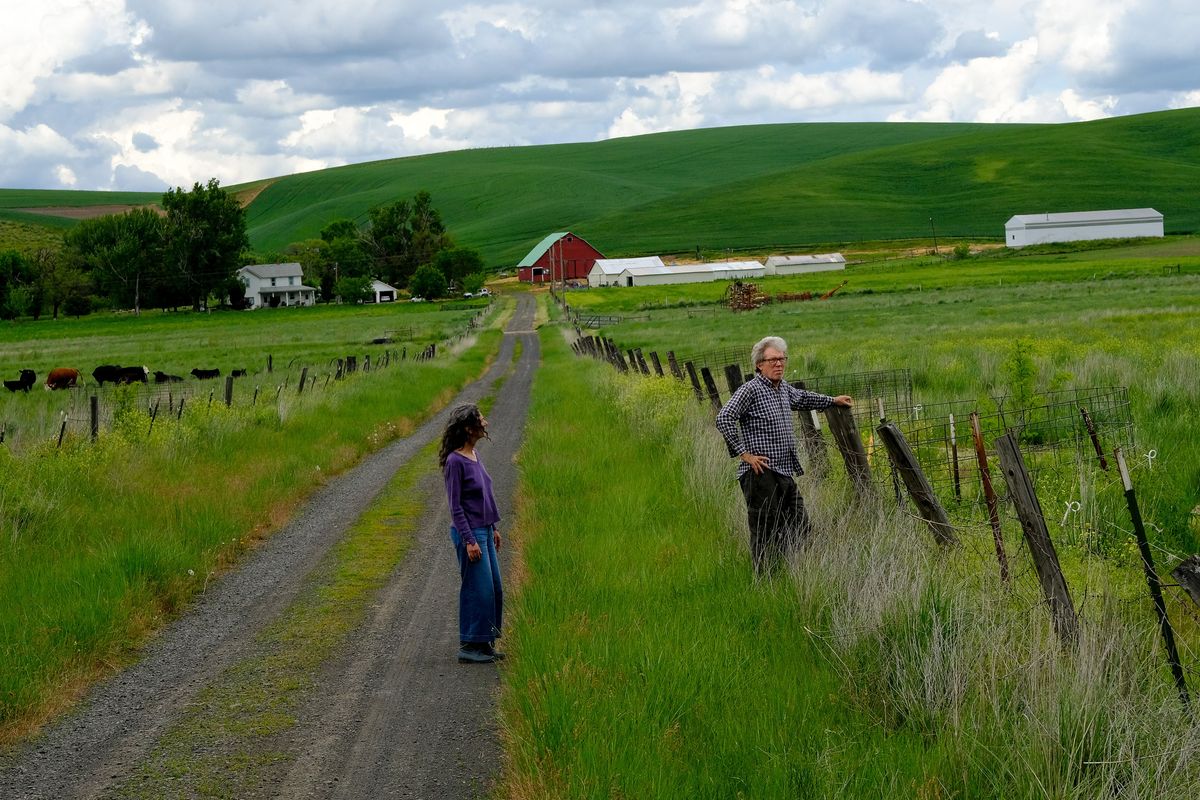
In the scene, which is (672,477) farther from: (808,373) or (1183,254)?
(1183,254)

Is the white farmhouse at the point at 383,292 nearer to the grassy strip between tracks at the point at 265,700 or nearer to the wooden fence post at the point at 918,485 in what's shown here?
the grassy strip between tracks at the point at 265,700

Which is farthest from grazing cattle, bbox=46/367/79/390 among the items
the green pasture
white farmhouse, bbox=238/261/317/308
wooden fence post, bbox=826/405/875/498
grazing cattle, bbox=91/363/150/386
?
white farmhouse, bbox=238/261/317/308

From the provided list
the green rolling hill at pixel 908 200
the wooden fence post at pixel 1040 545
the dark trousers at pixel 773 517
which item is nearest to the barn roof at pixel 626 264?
the green rolling hill at pixel 908 200

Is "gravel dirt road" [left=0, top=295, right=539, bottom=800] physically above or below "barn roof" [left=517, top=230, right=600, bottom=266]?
below

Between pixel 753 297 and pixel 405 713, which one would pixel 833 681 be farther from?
pixel 753 297

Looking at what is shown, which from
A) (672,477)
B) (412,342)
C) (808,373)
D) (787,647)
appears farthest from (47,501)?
(412,342)

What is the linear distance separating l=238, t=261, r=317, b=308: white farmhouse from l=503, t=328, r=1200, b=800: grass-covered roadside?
439ft

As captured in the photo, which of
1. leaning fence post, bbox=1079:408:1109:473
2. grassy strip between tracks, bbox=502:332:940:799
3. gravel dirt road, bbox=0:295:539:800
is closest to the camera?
grassy strip between tracks, bbox=502:332:940:799

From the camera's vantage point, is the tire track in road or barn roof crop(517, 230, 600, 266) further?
barn roof crop(517, 230, 600, 266)

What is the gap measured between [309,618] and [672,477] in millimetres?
4938

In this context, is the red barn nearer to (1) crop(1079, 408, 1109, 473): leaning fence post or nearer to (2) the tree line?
(2) the tree line

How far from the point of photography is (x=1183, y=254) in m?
102

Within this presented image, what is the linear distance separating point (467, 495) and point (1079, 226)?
14689cm

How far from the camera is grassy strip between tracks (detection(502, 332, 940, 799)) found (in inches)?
200
